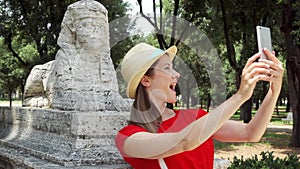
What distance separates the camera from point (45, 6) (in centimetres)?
2111

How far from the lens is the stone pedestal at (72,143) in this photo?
3.67 m

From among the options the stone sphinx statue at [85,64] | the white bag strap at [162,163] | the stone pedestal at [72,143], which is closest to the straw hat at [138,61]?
the white bag strap at [162,163]

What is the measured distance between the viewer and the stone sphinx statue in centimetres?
472

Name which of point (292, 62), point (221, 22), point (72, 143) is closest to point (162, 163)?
point (72, 143)

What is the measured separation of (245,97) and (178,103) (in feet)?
1.28

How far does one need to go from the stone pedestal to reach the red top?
1.58m

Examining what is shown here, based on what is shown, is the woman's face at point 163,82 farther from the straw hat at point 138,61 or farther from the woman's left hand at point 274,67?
the woman's left hand at point 274,67

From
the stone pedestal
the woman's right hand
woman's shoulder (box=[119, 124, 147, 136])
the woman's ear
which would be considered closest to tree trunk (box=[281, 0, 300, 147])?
the stone pedestal

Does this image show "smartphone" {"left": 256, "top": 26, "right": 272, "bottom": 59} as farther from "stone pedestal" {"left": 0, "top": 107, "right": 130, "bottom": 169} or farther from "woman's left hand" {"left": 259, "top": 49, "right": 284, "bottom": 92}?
"stone pedestal" {"left": 0, "top": 107, "right": 130, "bottom": 169}

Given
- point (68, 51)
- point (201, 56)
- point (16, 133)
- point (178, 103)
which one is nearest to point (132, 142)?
point (178, 103)

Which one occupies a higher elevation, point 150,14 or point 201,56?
point 150,14

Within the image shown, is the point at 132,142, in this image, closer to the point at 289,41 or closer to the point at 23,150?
the point at 23,150

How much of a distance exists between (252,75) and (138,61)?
2.18ft

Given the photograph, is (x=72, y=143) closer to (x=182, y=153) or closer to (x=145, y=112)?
(x=145, y=112)
